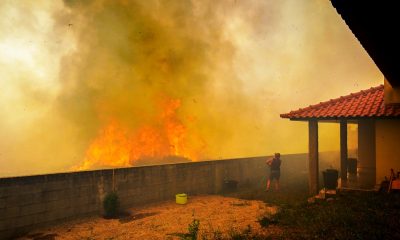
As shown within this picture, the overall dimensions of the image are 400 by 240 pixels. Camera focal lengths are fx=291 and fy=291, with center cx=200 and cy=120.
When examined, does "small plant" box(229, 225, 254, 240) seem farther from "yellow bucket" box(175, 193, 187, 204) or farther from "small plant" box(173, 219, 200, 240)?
"yellow bucket" box(175, 193, 187, 204)

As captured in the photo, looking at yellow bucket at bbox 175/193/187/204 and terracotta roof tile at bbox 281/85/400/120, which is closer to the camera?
terracotta roof tile at bbox 281/85/400/120

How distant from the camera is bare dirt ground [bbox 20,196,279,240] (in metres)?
8.30

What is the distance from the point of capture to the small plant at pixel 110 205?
1048 centimetres

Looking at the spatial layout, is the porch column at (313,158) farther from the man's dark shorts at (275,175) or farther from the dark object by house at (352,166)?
the dark object by house at (352,166)

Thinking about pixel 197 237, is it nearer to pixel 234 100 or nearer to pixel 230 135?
pixel 230 135

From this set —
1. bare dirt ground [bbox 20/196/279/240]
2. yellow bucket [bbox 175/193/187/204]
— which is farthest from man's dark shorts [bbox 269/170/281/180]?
yellow bucket [bbox 175/193/187/204]

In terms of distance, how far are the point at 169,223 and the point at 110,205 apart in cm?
244

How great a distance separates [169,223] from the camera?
31.3 feet

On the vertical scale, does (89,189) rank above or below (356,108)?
below

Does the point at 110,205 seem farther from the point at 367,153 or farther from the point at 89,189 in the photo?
the point at 367,153

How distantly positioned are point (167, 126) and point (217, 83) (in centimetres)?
1704

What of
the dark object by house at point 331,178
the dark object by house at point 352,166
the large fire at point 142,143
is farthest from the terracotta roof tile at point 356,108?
the large fire at point 142,143

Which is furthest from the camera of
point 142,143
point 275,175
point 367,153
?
point 142,143

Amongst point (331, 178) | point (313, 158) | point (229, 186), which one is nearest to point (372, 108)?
point (313, 158)
